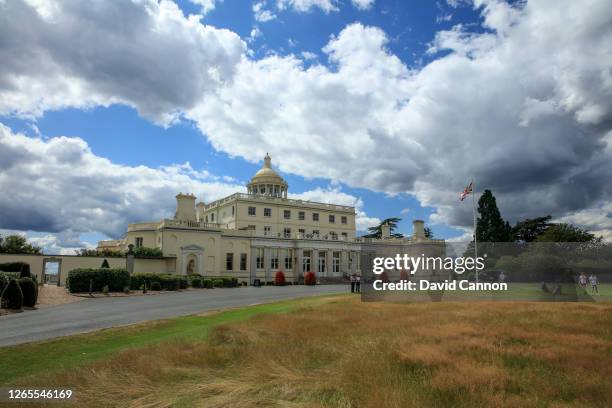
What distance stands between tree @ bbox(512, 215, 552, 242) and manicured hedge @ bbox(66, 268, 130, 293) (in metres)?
69.4

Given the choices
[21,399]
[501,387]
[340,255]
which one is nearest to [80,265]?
[340,255]

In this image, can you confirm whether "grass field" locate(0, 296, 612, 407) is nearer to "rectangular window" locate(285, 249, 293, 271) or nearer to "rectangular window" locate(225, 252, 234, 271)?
"rectangular window" locate(225, 252, 234, 271)

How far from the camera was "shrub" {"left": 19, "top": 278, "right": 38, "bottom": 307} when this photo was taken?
72.8 ft

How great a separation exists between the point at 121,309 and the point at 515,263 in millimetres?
27132

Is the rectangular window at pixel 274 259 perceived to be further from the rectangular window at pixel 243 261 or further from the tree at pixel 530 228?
the tree at pixel 530 228

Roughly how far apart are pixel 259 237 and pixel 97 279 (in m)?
29.4

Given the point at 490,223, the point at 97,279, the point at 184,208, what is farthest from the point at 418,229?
the point at 97,279

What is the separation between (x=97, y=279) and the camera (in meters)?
31.4

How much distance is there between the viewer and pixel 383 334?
40.3 feet

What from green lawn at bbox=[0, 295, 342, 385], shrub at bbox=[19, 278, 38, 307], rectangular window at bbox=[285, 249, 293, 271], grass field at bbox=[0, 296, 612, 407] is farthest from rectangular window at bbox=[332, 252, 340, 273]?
grass field at bbox=[0, 296, 612, 407]

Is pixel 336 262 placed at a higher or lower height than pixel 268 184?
lower

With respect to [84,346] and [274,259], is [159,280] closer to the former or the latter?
[274,259]

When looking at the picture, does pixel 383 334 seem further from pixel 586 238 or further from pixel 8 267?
pixel 586 238

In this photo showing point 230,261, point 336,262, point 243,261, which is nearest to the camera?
point 230,261
